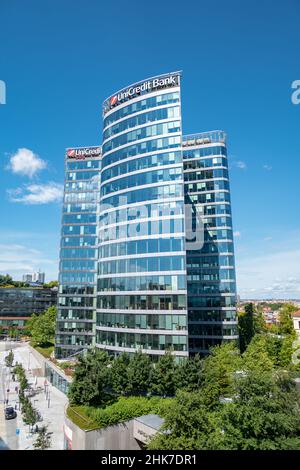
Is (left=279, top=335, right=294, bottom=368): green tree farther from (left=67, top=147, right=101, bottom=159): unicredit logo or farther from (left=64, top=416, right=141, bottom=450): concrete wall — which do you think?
(left=67, top=147, right=101, bottom=159): unicredit logo

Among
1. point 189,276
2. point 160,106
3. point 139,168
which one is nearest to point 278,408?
point 139,168

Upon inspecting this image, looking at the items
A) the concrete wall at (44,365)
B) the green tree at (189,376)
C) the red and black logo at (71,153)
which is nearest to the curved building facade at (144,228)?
the green tree at (189,376)

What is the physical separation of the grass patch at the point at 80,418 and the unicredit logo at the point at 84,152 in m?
64.2

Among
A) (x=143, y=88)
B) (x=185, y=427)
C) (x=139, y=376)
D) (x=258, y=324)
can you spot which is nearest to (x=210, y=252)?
(x=258, y=324)

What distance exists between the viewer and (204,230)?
2844 inches

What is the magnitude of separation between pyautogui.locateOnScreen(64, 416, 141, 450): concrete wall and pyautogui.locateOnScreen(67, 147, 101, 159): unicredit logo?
216 ft

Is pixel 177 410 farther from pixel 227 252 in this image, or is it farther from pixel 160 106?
pixel 227 252

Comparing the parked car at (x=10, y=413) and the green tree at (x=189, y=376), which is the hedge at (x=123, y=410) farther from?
the parked car at (x=10, y=413)

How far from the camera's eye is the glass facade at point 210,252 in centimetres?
6550

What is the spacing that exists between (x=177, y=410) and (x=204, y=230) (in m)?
52.6

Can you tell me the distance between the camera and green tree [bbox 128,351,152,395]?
119 feet

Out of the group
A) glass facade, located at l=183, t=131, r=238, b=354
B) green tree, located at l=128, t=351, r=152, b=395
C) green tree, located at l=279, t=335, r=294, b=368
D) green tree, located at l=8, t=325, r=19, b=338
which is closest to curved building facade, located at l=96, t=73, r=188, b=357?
green tree, located at l=128, t=351, r=152, b=395

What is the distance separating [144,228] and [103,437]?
2878cm

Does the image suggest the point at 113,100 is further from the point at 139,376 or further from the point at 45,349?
the point at 45,349
